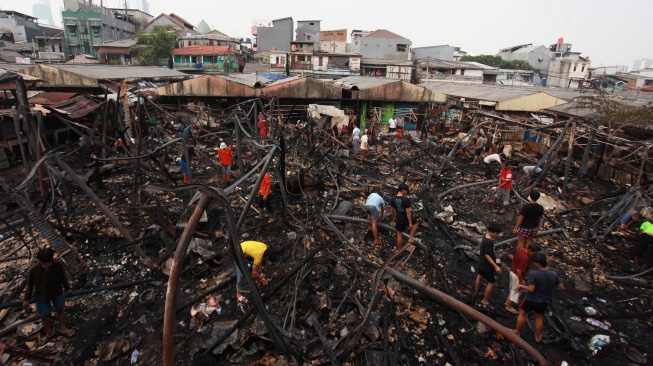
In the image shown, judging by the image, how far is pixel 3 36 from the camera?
140 feet

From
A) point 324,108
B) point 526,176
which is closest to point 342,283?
point 526,176

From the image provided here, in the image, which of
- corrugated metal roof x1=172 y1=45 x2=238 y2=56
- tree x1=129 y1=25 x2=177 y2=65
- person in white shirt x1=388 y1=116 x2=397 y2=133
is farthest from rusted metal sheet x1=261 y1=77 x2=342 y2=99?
tree x1=129 y1=25 x2=177 y2=65

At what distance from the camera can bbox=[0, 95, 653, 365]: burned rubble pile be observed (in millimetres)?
4852

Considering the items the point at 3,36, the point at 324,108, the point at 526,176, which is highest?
the point at 3,36

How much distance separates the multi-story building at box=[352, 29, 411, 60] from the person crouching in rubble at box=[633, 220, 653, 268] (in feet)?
138

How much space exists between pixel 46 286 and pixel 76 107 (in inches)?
431

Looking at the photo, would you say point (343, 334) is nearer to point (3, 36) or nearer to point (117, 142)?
point (117, 142)

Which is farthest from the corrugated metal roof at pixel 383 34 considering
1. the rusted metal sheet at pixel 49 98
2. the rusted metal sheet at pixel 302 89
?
the rusted metal sheet at pixel 49 98

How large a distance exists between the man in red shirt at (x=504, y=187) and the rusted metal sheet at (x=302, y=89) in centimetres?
1325

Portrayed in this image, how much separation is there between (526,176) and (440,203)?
3845 millimetres

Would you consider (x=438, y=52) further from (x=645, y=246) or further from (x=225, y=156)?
(x=645, y=246)

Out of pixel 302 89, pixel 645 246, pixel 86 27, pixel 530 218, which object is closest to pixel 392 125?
pixel 302 89

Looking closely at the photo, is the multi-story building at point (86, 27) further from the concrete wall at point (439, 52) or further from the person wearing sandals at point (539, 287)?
the person wearing sandals at point (539, 287)

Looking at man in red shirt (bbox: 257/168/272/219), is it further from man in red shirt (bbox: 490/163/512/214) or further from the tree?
the tree
